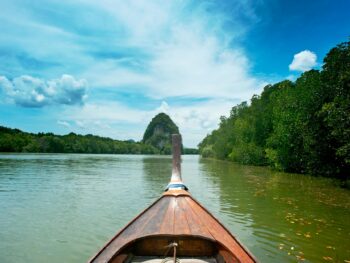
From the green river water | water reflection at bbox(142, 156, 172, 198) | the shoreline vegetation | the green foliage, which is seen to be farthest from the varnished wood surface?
the green foliage

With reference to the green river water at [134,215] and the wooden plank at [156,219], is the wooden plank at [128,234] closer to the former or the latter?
the wooden plank at [156,219]

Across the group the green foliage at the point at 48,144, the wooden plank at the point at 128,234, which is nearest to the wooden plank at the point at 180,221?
the wooden plank at the point at 128,234

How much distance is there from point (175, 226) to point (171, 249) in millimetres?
389

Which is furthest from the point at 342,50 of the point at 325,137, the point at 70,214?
the point at 70,214

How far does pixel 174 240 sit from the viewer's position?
4.44 meters

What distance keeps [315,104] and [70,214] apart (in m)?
19.6

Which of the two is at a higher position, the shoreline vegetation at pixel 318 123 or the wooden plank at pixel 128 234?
the shoreline vegetation at pixel 318 123

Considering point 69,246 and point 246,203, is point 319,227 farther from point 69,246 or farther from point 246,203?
point 69,246

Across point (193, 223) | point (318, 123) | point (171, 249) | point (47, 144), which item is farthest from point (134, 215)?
point (47, 144)

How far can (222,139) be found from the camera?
73812mm

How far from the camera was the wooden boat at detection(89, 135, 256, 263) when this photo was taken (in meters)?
4.04

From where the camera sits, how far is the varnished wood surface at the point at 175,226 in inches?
157

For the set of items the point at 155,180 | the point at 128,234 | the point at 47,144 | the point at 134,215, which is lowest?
the point at 134,215

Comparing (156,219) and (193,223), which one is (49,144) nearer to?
(156,219)
